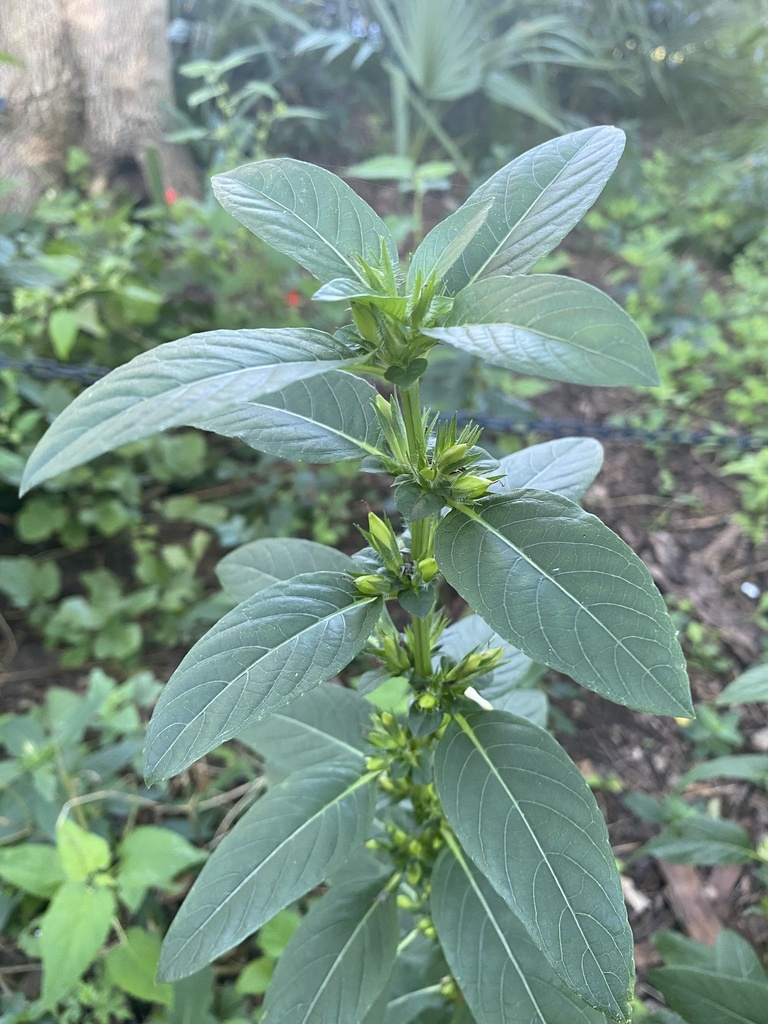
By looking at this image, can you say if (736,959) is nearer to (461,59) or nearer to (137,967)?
(137,967)

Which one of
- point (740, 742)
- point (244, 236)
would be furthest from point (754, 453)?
point (244, 236)

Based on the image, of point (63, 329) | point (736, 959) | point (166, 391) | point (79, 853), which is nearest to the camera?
point (166, 391)

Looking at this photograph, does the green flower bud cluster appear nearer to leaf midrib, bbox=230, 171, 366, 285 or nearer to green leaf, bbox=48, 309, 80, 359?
leaf midrib, bbox=230, 171, 366, 285

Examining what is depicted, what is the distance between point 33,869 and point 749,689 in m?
1.38


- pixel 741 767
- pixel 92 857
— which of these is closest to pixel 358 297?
pixel 741 767

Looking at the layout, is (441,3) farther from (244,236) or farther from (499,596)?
(499,596)

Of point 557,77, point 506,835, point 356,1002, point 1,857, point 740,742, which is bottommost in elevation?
point 740,742

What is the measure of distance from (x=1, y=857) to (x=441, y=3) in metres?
3.66

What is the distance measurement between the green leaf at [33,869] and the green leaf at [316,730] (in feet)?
2.24

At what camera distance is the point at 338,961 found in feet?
2.60

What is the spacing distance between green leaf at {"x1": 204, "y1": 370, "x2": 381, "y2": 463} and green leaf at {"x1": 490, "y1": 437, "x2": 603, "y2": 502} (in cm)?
19

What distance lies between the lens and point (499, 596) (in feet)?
1.79

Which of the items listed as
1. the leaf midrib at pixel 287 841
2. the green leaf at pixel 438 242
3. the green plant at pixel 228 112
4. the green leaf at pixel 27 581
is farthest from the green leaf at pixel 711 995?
the green plant at pixel 228 112

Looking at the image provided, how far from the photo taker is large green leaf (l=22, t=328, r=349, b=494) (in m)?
0.38
